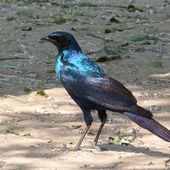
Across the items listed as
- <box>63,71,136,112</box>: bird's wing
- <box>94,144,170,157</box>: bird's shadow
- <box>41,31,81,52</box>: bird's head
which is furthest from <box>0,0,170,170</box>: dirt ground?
<box>41,31,81,52</box>: bird's head

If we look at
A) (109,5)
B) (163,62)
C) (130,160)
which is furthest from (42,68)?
(109,5)

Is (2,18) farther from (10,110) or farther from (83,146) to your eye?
(83,146)

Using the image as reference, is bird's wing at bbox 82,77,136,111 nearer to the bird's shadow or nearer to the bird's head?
the bird's head

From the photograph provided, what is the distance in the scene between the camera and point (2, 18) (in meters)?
11.9

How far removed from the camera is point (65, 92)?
7566 mm

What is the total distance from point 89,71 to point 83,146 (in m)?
0.62

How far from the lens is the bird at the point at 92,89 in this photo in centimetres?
532

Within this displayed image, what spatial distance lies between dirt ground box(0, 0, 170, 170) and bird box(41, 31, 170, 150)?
0.95 feet

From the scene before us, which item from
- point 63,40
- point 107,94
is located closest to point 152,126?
point 107,94

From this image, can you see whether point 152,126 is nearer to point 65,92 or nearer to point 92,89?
point 92,89

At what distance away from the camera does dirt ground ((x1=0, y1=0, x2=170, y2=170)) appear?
5410 mm

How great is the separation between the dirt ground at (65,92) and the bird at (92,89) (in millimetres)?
289

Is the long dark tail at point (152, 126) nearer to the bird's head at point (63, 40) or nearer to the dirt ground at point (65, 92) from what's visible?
the dirt ground at point (65, 92)

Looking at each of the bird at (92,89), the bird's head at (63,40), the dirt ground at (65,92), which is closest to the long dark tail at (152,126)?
the bird at (92,89)
